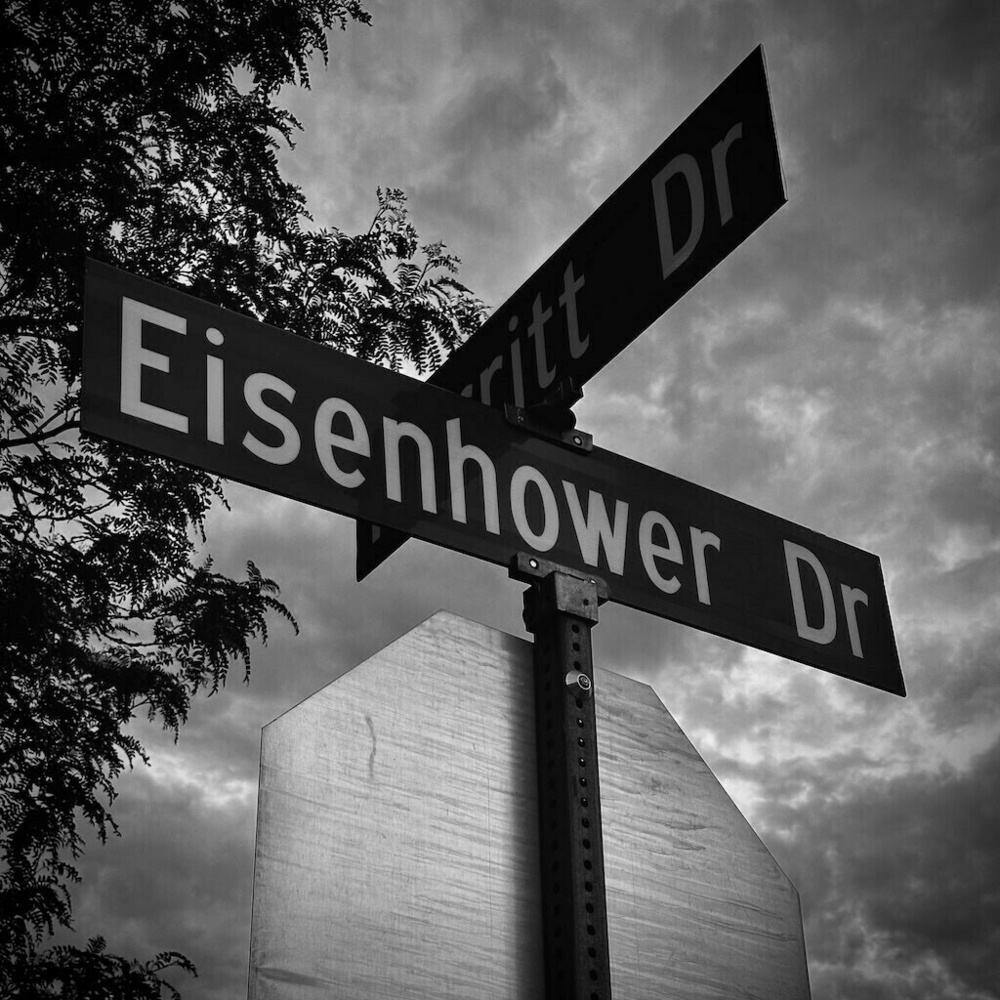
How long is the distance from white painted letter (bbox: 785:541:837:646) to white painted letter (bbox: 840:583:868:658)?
0.15ft

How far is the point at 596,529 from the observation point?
103 inches

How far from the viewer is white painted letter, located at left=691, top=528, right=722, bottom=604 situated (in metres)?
2.73

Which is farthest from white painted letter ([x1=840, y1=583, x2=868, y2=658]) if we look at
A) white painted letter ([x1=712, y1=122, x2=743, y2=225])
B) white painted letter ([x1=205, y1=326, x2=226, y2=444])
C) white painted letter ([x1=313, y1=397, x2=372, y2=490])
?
white painted letter ([x1=205, y1=326, x2=226, y2=444])

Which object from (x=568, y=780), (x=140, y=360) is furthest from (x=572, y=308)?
(x=568, y=780)

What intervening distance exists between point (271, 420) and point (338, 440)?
0.14 meters

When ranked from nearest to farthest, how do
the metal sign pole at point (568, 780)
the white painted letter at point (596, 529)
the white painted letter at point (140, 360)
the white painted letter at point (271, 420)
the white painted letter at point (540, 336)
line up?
1. the metal sign pole at point (568, 780)
2. the white painted letter at point (140, 360)
3. the white painted letter at point (271, 420)
4. the white painted letter at point (596, 529)
5. the white painted letter at point (540, 336)

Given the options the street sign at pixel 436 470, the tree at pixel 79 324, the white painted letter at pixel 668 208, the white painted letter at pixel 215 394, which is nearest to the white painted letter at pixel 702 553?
the street sign at pixel 436 470

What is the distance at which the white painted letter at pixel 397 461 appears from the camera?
2.43 metres

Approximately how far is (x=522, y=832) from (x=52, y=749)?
162 inches

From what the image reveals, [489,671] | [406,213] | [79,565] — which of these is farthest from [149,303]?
[406,213]

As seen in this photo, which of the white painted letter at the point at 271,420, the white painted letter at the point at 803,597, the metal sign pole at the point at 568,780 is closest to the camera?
the metal sign pole at the point at 568,780

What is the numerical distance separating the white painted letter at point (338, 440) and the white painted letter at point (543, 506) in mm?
319

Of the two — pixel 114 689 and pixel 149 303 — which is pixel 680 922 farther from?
pixel 114 689

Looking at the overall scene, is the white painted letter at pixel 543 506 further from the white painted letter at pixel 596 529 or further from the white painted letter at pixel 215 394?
the white painted letter at pixel 215 394
